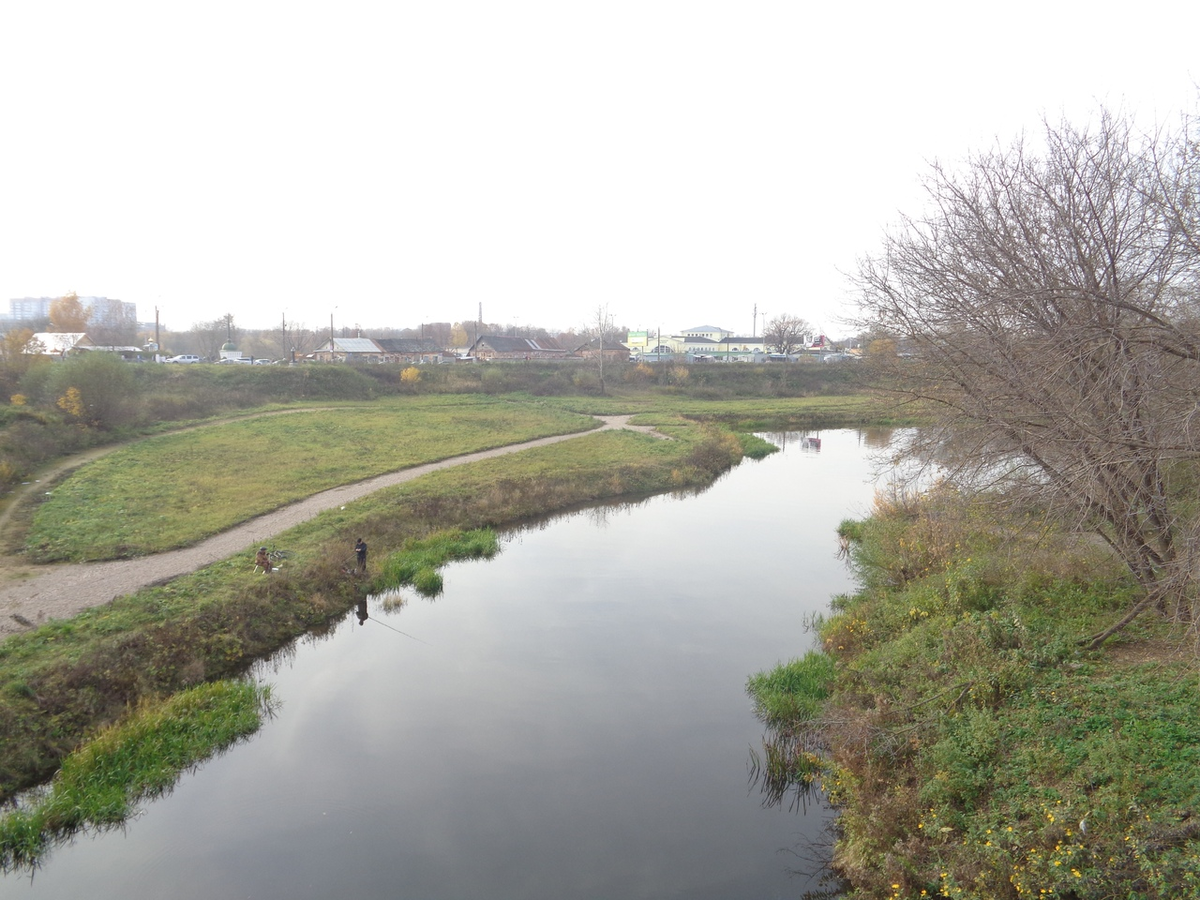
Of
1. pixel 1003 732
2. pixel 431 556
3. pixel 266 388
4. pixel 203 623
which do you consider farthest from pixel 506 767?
pixel 266 388

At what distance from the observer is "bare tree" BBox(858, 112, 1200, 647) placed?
25.2 ft

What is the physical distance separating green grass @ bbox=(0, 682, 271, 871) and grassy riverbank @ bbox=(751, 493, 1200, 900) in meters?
8.12

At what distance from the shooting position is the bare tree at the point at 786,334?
9731 centimetres

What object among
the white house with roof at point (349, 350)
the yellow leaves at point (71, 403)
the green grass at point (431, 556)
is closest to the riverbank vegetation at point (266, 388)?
the yellow leaves at point (71, 403)

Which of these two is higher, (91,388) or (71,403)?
(91,388)

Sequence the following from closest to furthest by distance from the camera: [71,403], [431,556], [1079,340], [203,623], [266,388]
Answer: [1079,340] → [203,623] → [431,556] → [71,403] → [266,388]

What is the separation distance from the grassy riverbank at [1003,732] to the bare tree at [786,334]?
81.8 m

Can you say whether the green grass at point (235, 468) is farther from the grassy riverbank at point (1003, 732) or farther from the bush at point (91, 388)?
the grassy riverbank at point (1003, 732)

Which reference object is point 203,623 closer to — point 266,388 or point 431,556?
point 431,556

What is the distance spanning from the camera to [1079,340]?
312 inches

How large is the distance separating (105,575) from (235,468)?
1217cm

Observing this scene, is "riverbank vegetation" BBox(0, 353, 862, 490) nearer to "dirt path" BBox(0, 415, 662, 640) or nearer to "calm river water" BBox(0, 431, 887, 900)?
"calm river water" BBox(0, 431, 887, 900)

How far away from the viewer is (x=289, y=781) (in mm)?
10242

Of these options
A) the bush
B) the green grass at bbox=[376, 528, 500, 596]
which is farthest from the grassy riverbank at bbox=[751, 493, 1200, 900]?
the bush
